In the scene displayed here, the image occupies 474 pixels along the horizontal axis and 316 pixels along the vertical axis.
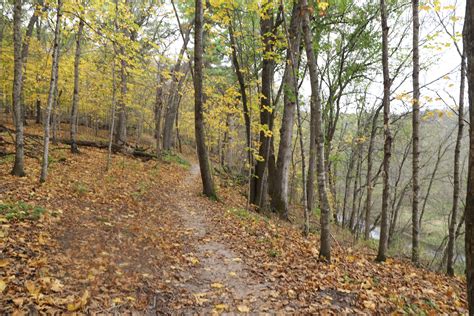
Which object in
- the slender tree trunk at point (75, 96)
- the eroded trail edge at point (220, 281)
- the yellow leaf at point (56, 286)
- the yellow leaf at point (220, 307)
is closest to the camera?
the yellow leaf at point (56, 286)

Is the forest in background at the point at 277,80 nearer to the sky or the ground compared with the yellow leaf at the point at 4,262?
nearer to the sky

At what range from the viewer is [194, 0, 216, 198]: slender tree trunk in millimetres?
9867

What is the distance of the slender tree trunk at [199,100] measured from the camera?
987 centimetres

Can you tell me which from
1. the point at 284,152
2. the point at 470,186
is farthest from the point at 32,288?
the point at 284,152

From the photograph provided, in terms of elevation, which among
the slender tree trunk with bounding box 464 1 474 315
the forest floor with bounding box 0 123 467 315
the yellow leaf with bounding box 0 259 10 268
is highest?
the slender tree trunk with bounding box 464 1 474 315

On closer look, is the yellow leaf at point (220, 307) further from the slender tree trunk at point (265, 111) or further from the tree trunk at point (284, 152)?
the tree trunk at point (284, 152)

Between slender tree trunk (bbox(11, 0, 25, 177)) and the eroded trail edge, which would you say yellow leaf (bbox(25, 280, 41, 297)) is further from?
slender tree trunk (bbox(11, 0, 25, 177))

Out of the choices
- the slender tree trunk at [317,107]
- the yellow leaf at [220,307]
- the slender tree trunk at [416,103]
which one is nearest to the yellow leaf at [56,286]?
the yellow leaf at [220,307]

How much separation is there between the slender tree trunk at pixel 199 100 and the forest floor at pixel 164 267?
2.85m

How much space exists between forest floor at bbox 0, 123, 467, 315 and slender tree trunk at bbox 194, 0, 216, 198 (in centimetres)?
285

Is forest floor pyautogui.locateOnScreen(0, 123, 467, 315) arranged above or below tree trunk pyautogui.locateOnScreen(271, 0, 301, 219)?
below

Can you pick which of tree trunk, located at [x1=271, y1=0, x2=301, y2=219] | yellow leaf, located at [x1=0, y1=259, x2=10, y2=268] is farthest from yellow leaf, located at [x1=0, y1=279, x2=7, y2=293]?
tree trunk, located at [x1=271, y1=0, x2=301, y2=219]

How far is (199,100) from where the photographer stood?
409 inches

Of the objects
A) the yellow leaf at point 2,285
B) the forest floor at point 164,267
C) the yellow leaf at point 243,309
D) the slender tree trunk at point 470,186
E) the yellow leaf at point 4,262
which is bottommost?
the yellow leaf at point 243,309
